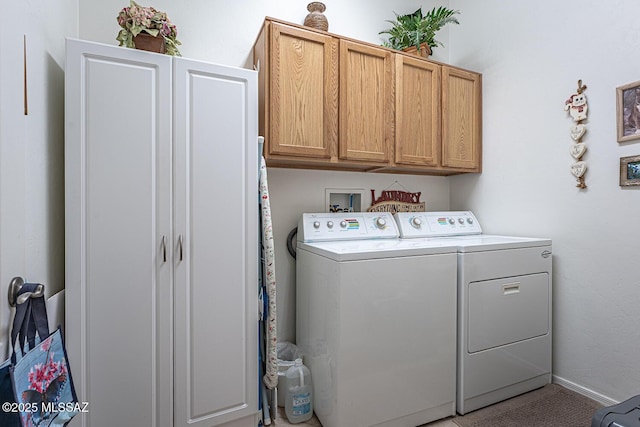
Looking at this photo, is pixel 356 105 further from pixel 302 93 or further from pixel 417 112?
pixel 417 112

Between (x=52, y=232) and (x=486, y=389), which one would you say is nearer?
(x=52, y=232)

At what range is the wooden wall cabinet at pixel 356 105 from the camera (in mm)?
1692

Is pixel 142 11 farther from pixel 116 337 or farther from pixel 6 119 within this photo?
pixel 116 337

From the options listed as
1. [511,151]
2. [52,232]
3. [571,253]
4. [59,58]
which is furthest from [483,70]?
[52,232]

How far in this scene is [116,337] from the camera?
4.05 ft

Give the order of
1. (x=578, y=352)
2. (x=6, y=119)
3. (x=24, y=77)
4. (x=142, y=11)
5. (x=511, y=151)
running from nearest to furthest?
(x=6, y=119), (x=24, y=77), (x=142, y=11), (x=578, y=352), (x=511, y=151)

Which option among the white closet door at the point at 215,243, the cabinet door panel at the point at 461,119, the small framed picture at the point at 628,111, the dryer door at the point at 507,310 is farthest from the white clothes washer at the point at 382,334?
the small framed picture at the point at 628,111

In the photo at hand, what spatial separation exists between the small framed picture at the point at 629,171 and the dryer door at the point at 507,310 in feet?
2.19

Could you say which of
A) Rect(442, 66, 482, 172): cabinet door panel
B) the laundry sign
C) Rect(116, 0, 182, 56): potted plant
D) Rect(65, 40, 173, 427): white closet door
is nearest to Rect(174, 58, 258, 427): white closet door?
Rect(65, 40, 173, 427): white closet door

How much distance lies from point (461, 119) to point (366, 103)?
2.91 feet

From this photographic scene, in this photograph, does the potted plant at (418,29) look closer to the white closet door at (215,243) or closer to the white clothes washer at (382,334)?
the white closet door at (215,243)

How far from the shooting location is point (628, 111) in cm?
160

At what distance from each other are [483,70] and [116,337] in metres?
2.96

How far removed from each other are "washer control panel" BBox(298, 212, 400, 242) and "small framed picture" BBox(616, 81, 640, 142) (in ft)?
4.42
